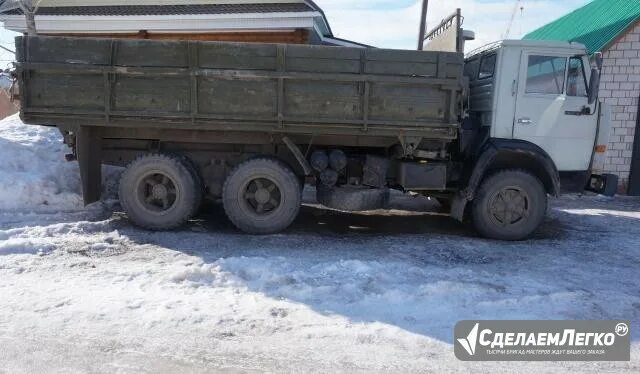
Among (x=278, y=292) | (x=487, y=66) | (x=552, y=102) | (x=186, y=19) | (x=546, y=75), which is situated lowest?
(x=278, y=292)

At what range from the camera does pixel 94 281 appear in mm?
4707

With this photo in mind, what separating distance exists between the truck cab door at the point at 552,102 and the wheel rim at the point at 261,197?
3.33 m

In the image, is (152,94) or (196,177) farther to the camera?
(196,177)

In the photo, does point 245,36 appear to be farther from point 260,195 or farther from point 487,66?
point 487,66

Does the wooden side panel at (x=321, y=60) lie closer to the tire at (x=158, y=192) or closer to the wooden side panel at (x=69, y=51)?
the tire at (x=158, y=192)

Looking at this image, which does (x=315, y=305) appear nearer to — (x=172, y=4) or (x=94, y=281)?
(x=94, y=281)

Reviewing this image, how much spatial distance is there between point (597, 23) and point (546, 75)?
7101 mm

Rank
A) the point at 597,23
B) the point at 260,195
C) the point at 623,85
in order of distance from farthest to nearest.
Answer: the point at 597,23
the point at 623,85
the point at 260,195

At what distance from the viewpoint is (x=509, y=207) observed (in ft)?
22.5

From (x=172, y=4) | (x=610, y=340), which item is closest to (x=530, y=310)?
(x=610, y=340)

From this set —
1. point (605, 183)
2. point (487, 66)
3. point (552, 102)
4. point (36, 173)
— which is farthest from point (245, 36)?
point (605, 183)

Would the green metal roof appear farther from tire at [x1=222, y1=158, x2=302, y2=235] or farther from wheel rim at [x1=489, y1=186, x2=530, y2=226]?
tire at [x1=222, y1=158, x2=302, y2=235]

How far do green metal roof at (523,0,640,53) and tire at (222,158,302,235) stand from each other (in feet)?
24.5

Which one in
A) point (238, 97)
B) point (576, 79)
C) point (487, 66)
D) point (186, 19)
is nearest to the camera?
point (238, 97)
